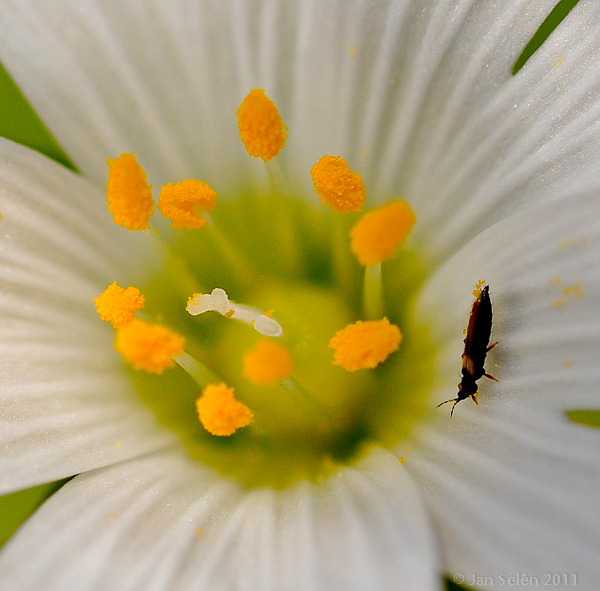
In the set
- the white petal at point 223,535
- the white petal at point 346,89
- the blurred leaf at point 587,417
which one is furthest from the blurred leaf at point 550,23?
the white petal at point 223,535

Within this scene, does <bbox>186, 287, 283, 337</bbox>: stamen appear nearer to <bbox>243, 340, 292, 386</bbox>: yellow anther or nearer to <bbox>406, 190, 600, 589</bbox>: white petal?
<bbox>243, 340, 292, 386</bbox>: yellow anther

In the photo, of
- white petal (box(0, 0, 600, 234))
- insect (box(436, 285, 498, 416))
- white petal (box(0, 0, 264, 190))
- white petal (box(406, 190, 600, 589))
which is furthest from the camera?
white petal (box(0, 0, 264, 190))

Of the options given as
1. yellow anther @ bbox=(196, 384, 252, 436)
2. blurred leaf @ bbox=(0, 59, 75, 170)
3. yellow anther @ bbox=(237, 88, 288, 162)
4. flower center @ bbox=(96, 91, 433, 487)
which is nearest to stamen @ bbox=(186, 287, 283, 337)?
flower center @ bbox=(96, 91, 433, 487)

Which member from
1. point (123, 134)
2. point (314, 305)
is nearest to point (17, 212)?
point (123, 134)

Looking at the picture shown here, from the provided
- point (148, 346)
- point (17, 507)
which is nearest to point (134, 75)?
point (148, 346)

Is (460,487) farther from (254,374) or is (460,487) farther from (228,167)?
(228,167)

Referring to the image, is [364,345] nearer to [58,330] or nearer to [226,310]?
[226,310]
